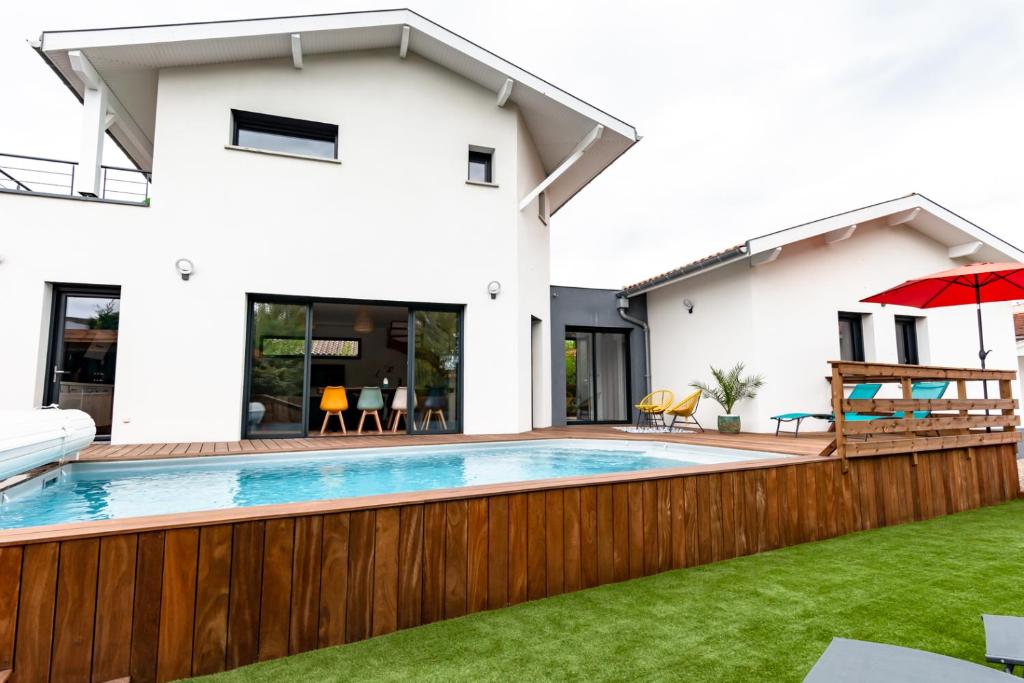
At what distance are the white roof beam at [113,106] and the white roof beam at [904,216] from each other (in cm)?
1325

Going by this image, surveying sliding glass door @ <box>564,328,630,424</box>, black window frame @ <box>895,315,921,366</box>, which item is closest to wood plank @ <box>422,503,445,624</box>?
sliding glass door @ <box>564,328,630,424</box>

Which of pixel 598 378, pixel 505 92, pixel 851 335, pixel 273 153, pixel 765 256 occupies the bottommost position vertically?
pixel 598 378

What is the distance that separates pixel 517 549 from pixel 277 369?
622 centimetres

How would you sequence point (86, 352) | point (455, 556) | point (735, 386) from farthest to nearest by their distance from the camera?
point (735, 386), point (86, 352), point (455, 556)

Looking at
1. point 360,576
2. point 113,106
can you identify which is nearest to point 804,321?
point 360,576

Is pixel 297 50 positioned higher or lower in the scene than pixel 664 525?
higher

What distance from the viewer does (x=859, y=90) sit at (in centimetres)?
1373

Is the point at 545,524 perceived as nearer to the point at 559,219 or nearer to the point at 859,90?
the point at 859,90

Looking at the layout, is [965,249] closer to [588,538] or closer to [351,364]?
[588,538]

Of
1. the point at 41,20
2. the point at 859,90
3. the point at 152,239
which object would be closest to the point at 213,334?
the point at 152,239

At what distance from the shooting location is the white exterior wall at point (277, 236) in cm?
717

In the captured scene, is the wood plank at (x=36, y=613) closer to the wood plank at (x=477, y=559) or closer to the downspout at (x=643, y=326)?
the wood plank at (x=477, y=559)

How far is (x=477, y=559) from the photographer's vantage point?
272 centimetres

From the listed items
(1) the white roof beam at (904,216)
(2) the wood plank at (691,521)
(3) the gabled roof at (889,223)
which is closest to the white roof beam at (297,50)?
(3) the gabled roof at (889,223)
